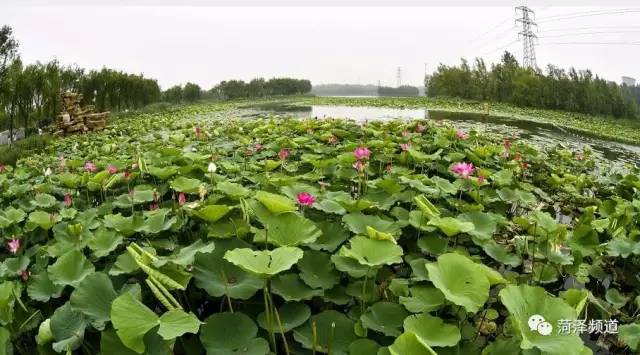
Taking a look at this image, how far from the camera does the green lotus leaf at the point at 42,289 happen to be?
1.61 metres

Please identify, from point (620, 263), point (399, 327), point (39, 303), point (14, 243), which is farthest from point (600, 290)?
point (14, 243)

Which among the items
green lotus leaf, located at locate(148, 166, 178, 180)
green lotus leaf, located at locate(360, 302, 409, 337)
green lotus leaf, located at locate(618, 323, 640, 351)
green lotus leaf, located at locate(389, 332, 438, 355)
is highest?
green lotus leaf, located at locate(148, 166, 178, 180)

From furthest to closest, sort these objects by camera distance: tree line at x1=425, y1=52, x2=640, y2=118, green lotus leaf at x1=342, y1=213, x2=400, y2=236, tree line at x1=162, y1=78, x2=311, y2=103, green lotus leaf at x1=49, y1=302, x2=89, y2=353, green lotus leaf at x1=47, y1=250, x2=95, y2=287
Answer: tree line at x1=162, y1=78, x2=311, y2=103 < tree line at x1=425, y1=52, x2=640, y2=118 < green lotus leaf at x1=342, y1=213, x2=400, y2=236 < green lotus leaf at x1=47, y1=250, x2=95, y2=287 < green lotus leaf at x1=49, y1=302, x2=89, y2=353

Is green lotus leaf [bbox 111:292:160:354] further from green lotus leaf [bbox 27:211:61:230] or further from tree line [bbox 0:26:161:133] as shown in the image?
tree line [bbox 0:26:161:133]

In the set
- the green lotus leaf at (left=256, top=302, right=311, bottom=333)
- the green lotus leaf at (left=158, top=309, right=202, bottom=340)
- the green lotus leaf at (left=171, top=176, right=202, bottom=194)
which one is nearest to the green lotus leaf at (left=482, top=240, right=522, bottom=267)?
the green lotus leaf at (left=256, top=302, right=311, bottom=333)

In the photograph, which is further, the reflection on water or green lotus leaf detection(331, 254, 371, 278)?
the reflection on water

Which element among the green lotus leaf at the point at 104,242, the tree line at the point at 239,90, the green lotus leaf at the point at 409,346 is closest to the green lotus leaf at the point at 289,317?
the green lotus leaf at the point at 409,346

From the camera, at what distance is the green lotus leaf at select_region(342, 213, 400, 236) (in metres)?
1.99

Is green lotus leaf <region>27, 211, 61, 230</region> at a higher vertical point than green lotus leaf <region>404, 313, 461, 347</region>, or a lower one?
higher

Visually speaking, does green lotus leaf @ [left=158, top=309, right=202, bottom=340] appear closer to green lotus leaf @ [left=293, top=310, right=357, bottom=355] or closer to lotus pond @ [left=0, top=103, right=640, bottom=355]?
lotus pond @ [left=0, top=103, right=640, bottom=355]

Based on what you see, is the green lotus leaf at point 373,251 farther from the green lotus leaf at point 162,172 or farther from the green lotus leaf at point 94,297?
the green lotus leaf at point 162,172

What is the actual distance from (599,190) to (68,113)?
42.8 ft

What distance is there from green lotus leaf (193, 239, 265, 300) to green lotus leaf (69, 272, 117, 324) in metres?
0.29

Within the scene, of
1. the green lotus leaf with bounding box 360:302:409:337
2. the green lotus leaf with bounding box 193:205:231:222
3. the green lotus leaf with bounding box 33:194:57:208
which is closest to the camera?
the green lotus leaf with bounding box 360:302:409:337
